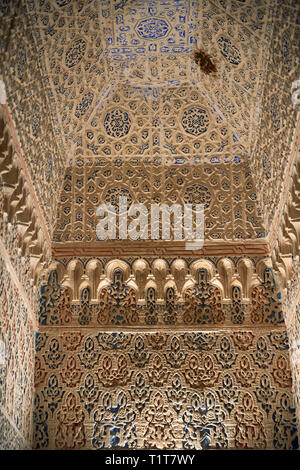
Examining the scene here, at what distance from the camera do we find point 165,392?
17.5 feet

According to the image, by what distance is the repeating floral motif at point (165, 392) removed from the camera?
520 centimetres

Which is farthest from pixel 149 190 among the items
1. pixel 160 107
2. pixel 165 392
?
pixel 165 392

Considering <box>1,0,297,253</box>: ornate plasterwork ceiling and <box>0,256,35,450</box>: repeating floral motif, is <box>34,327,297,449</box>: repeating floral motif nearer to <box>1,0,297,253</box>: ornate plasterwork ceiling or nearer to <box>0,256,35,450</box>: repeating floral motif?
<box>0,256,35,450</box>: repeating floral motif

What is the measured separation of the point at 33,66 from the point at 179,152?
5.40 ft

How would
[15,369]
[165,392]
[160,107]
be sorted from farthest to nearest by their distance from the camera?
[160,107] < [165,392] < [15,369]

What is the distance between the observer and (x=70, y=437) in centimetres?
521

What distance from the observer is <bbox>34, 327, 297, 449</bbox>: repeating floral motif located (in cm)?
520

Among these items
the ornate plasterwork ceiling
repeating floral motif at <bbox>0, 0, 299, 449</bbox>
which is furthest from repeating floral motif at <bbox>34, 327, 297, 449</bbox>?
the ornate plasterwork ceiling

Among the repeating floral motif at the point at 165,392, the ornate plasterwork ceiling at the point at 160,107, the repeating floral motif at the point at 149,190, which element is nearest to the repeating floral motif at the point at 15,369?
the repeating floral motif at the point at 149,190

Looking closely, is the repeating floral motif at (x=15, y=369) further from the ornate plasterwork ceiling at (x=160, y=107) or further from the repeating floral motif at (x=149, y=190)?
the ornate plasterwork ceiling at (x=160, y=107)

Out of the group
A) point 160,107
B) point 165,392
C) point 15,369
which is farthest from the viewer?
point 160,107

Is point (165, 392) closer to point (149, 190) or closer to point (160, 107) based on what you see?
point (149, 190)

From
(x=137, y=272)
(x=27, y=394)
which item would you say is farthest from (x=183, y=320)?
(x=27, y=394)

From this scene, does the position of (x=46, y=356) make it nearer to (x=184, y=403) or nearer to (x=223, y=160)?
(x=184, y=403)
